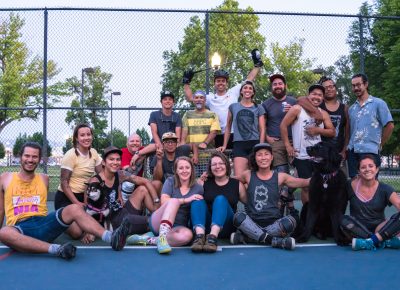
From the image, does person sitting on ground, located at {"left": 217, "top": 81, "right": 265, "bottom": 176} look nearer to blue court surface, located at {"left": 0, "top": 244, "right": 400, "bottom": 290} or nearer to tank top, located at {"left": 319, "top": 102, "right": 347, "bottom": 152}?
tank top, located at {"left": 319, "top": 102, "right": 347, "bottom": 152}

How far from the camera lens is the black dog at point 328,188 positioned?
4278mm

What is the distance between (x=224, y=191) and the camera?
4.53 meters

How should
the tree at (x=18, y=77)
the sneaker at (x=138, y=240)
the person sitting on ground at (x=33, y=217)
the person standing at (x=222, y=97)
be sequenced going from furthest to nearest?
the tree at (x=18, y=77), the person standing at (x=222, y=97), the sneaker at (x=138, y=240), the person sitting on ground at (x=33, y=217)

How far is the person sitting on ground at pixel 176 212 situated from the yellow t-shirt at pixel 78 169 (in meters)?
1.03

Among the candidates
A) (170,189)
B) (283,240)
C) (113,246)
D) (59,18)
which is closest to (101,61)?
(59,18)

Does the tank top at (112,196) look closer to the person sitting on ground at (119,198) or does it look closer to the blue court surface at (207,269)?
the person sitting on ground at (119,198)

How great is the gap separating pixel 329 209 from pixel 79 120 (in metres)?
6.11

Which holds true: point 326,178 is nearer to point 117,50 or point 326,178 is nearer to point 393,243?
point 393,243

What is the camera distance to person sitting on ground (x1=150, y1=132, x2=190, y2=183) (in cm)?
533

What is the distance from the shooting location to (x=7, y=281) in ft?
9.91

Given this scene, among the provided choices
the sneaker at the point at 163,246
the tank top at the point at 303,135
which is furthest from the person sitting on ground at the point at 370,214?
the sneaker at the point at 163,246

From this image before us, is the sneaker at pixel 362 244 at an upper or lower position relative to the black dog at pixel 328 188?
lower

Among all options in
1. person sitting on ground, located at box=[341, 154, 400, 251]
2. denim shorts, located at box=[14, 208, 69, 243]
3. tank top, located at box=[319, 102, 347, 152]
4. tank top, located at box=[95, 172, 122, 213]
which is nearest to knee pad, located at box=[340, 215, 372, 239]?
person sitting on ground, located at box=[341, 154, 400, 251]

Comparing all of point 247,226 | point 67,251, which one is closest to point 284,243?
point 247,226
